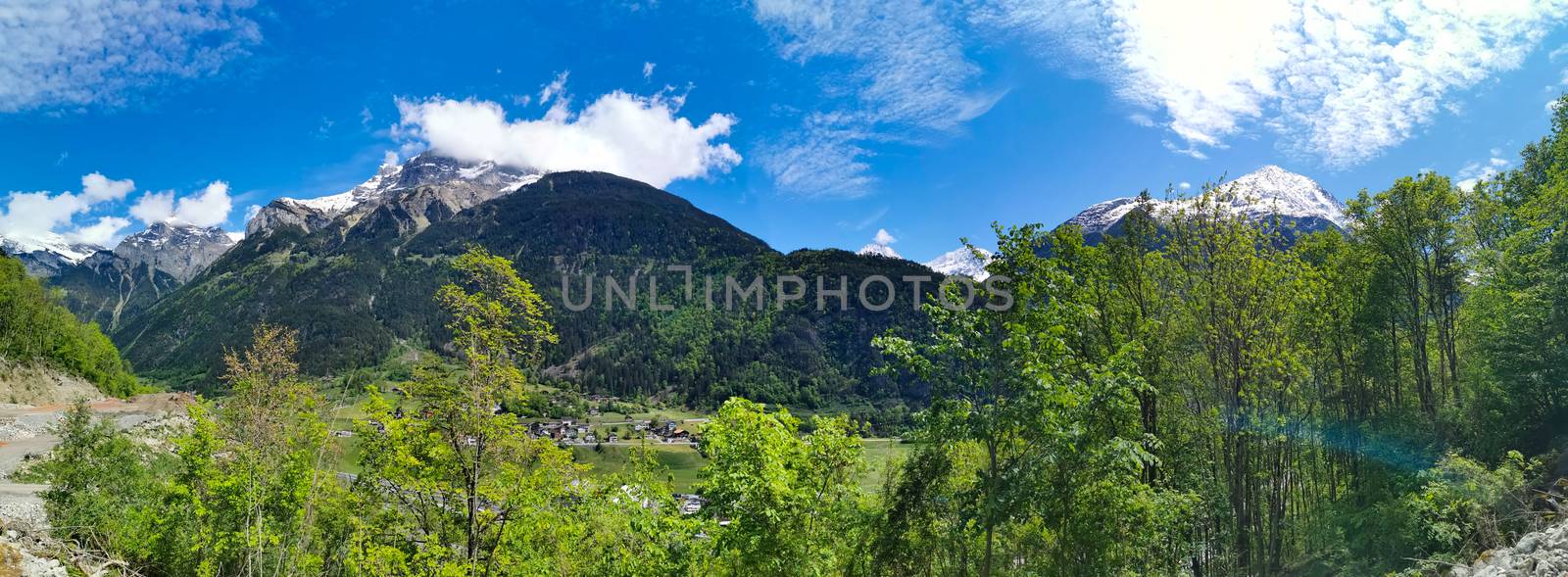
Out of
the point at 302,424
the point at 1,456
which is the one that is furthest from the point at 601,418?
the point at 302,424

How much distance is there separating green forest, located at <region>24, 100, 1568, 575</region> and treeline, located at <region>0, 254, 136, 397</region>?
1938 inches

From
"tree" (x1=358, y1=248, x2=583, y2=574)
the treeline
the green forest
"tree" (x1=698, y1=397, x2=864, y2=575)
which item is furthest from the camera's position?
the treeline

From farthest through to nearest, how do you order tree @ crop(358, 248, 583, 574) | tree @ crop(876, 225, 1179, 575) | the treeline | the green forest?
the treeline, tree @ crop(358, 248, 583, 574), the green forest, tree @ crop(876, 225, 1179, 575)

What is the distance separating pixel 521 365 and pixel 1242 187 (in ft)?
66.9

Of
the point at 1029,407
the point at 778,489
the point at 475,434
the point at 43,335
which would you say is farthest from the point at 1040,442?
the point at 43,335

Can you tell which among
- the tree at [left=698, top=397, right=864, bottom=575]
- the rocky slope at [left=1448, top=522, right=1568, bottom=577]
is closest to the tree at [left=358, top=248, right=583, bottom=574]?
the tree at [left=698, top=397, right=864, bottom=575]

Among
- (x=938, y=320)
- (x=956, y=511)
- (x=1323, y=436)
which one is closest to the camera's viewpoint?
(x=938, y=320)

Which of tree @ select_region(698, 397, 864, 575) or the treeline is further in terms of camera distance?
the treeline

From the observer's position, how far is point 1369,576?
1678cm

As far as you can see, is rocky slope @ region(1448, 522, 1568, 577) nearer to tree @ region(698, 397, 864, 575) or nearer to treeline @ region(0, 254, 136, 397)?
tree @ region(698, 397, 864, 575)

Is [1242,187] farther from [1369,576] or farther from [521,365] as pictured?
[521,365]

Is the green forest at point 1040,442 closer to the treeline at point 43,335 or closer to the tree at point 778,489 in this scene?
the tree at point 778,489

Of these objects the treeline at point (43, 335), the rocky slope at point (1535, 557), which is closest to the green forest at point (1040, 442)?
the rocky slope at point (1535, 557)

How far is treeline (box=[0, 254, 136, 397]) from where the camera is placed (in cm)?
5538
